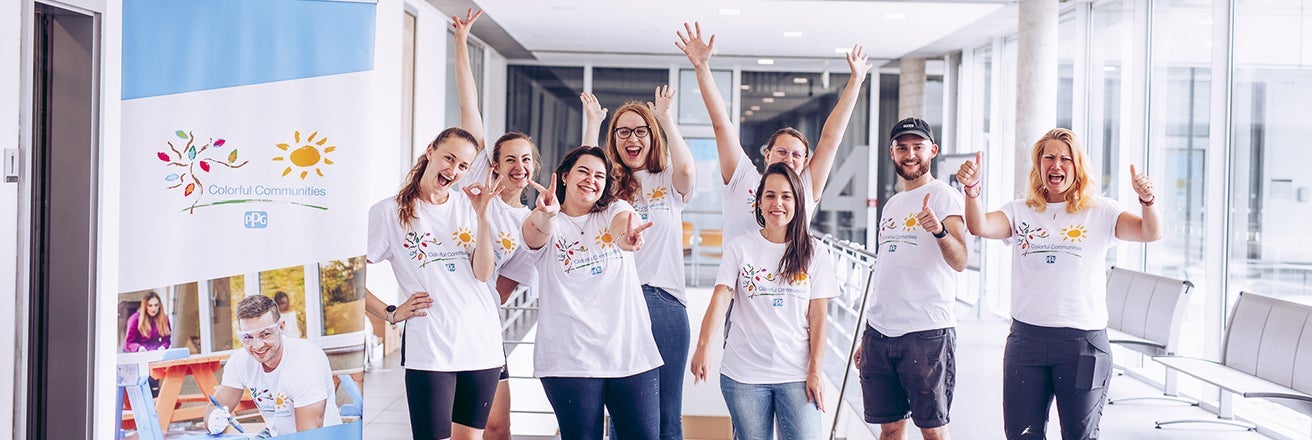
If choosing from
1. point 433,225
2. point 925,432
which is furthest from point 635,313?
point 925,432

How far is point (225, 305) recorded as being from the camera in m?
3.47

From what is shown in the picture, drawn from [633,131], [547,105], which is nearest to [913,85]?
[547,105]

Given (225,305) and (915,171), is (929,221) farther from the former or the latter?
(225,305)

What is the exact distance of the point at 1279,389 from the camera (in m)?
4.80

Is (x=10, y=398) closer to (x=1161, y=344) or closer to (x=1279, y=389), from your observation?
(x=1279, y=389)

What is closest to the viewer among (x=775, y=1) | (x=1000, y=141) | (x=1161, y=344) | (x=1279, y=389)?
(x=1279, y=389)

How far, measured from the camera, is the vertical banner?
338 centimetres

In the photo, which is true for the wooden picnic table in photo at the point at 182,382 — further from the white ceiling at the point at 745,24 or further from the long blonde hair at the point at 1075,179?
the white ceiling at the point at 745,24

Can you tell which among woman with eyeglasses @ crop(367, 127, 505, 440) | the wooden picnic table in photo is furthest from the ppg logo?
woman with eyeglasses @ crop(367, 127, 505, 440)

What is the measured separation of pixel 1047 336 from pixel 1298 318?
2.58 meters

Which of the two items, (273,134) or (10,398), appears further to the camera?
(273,134)

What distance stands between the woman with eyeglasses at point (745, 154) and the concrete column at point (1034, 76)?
540 cm

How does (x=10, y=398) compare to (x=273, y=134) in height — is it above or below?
→ below

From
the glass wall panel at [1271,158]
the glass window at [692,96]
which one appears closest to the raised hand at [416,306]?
the glass wall panel at [1271,158]
